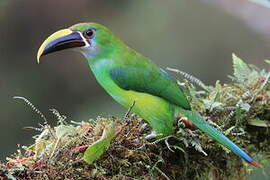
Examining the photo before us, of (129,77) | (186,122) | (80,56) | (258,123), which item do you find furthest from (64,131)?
(80,56)

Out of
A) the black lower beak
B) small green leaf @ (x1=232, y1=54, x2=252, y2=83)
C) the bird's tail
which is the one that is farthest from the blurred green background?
the bird's tail

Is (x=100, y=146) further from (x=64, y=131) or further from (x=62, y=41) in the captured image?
(x=62, y=41)

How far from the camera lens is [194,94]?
3592 millimetres

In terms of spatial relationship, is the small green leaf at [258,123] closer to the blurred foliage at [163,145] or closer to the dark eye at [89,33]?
the blurred foliage at [163,145]

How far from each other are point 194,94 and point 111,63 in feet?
1.78

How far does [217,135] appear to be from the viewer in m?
3.10

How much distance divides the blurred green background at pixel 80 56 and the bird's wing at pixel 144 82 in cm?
408

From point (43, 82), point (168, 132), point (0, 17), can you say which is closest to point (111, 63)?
point (168, 132)

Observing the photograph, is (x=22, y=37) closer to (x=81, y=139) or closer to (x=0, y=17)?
(x=0, y=17)

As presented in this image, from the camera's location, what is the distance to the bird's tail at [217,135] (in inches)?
119

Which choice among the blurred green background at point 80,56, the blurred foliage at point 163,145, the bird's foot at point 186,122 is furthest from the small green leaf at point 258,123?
the blurred green background at point 80,56

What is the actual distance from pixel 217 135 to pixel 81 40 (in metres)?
0.92

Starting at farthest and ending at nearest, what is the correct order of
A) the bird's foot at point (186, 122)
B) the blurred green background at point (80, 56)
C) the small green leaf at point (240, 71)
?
the blurred green background at point (80, 56) → the small green leaf at point (240, 71) → the bird's foot at point (186, 122)

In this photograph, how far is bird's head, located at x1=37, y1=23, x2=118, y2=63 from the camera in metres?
3.36
